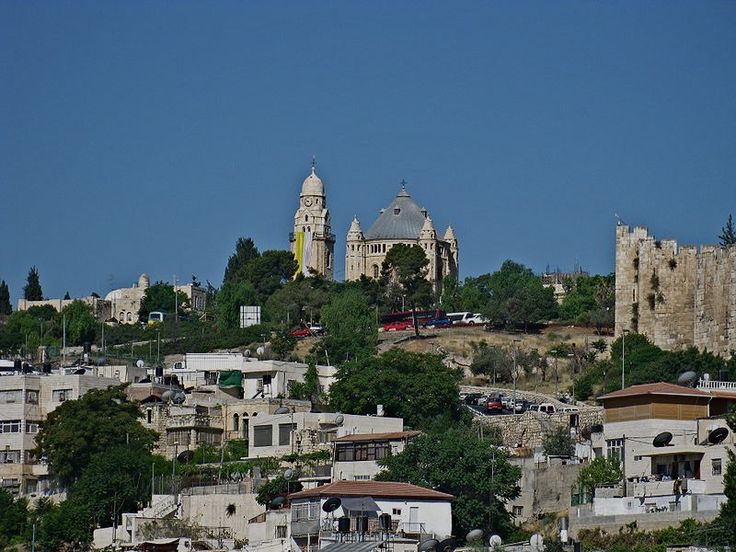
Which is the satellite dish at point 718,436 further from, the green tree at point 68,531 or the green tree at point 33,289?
the green tree at point 33,289

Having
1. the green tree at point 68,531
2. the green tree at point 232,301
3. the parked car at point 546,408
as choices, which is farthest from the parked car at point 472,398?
the green tree at point 232,301

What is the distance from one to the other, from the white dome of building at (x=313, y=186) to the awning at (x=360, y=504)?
320ft

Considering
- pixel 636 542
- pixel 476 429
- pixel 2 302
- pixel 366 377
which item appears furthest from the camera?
pixel 2 302

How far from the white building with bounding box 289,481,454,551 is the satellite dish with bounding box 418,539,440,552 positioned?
1.11 meters

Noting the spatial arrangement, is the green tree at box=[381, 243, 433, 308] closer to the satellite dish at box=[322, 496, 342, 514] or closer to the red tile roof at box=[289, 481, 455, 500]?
the red tile roof at box=[289, 481, 455, 500]

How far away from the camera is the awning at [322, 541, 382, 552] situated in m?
55.7

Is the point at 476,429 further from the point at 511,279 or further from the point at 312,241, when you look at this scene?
the point at 312,241

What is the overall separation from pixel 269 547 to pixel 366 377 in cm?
1844

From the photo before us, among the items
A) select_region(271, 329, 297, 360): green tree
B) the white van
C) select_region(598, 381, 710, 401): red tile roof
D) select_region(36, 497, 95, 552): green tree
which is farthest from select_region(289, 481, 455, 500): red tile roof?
the white van

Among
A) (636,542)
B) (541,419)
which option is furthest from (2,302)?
(636,542)

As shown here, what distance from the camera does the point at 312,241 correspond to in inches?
6033

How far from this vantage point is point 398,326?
11956 cm

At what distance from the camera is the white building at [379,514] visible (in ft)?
191

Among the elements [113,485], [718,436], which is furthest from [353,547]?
[113,485]
